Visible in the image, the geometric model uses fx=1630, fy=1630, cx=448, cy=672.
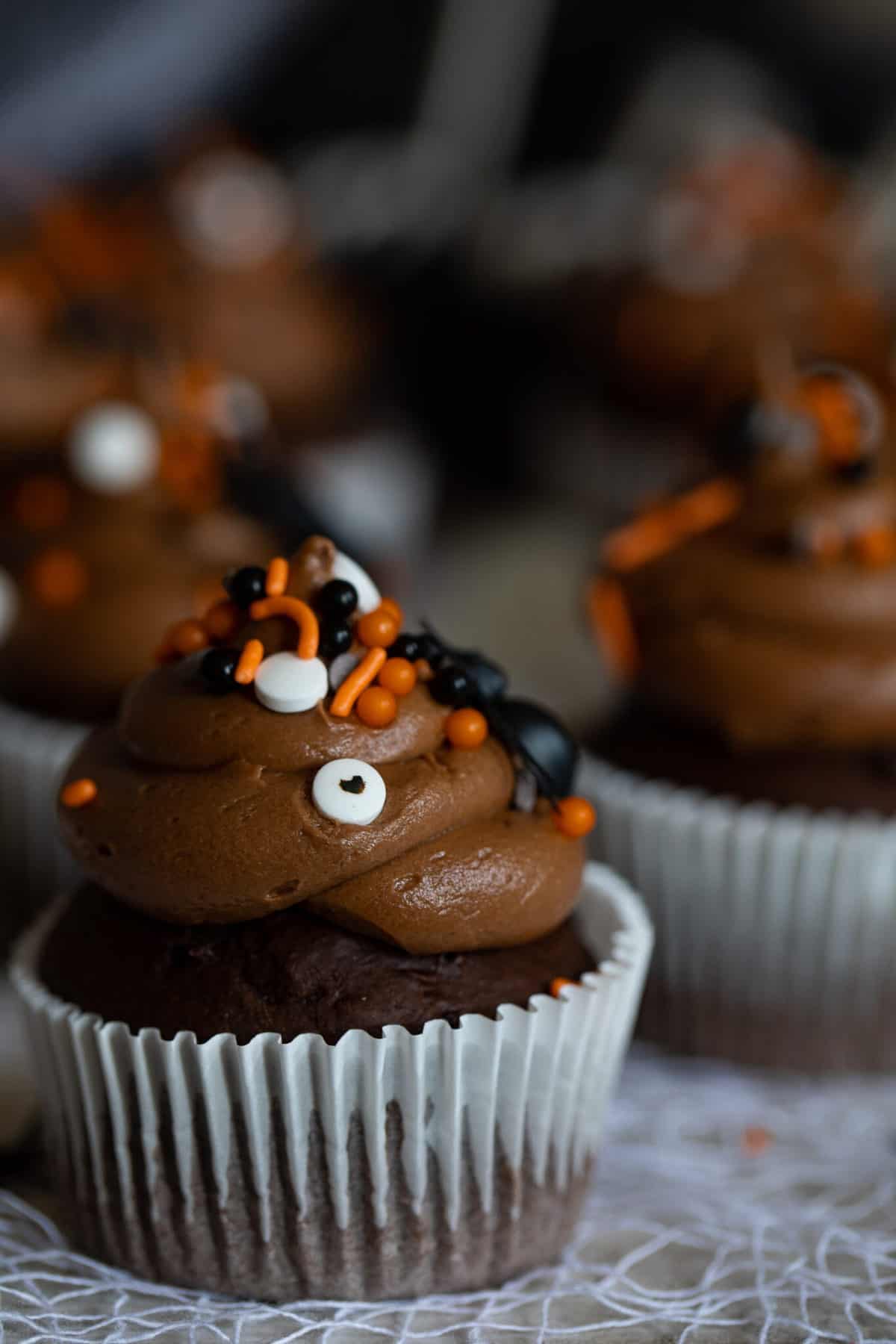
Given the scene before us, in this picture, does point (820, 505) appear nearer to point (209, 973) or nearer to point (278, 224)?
point (209, 973)

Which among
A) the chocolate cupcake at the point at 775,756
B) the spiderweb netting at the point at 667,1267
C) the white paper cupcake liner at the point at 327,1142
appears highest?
the chocolate cupcake at the point at 775,756

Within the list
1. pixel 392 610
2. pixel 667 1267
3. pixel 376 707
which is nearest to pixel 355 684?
pixel 376 707

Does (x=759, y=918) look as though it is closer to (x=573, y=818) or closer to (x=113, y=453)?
(x=573, y=818)

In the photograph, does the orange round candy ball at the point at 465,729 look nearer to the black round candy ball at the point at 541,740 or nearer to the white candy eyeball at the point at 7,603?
the black round candy ball at the point at 541,740

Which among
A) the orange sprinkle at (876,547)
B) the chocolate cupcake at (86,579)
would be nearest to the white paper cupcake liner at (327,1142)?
the chocolate cupcake at (86,579)

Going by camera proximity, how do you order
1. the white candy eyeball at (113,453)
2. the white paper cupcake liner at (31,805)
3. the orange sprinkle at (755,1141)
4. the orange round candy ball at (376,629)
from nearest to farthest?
the orange round candy ball at (376,629) < the orange sprinkle at (755,1141) < the white paper cupcake liner at (31,805) < the white candy eyeball at (113,453)

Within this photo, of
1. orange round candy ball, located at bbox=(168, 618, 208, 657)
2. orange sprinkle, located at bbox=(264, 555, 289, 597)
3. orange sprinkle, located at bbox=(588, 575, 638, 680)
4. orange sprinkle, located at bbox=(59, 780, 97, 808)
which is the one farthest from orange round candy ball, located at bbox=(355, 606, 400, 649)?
orange sprinkle, located at bbox=(588, 575, 638, 680)

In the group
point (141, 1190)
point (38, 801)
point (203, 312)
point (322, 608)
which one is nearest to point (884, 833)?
point (322, 608)

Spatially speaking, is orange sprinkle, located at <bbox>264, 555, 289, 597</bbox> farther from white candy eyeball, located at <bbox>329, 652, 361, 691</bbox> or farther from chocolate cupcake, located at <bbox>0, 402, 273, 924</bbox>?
chocolate cupcake, located at <bbox>0, 402, 273, 924</bbox>
